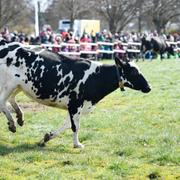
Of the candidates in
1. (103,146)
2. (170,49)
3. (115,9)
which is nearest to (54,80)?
(103,146)

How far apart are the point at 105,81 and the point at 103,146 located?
1.17 meters

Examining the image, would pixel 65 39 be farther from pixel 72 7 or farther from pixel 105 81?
pixel 105 81

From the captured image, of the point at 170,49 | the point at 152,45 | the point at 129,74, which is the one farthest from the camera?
the point at 170,49

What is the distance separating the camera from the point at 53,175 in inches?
285

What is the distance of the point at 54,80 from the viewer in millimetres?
9289

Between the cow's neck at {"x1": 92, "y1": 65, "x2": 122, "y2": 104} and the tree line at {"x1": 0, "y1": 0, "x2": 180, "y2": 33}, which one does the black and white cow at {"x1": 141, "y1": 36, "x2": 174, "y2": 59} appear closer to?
the tree line at {"x1": 0, "y1": 0, "x2": 180, "y2": 33}

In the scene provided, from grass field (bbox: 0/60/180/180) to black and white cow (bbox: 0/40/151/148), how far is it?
0.47 meters

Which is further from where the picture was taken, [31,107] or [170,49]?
[170,49]

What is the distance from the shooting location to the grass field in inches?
295

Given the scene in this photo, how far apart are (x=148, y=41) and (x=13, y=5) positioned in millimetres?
24223

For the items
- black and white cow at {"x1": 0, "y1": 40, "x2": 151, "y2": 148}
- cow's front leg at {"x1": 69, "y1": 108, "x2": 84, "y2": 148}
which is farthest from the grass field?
black and white cow at {"x1": 0, "y1": 40, "x2": 151, "y2": 148}

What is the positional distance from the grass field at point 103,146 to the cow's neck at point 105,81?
0.85m

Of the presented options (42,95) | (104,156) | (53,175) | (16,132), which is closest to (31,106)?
(16,132)

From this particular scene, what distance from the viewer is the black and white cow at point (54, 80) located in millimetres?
9242
